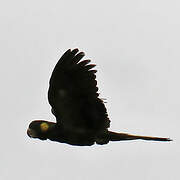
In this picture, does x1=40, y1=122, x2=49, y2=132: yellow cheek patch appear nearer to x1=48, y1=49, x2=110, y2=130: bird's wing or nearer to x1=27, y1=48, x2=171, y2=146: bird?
x1=27, y1=48, x2=171, y2=146: bird

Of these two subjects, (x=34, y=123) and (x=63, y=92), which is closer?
(x=63, y=92)

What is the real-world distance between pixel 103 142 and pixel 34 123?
158 cm

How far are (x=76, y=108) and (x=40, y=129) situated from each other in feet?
3.29

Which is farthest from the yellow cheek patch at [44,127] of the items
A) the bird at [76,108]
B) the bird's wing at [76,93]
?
the bird's wing at [76,93]

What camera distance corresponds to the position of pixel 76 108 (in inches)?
507

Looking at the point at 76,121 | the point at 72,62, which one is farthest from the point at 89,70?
the point at 76,121

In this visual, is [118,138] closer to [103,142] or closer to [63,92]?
[103,142]

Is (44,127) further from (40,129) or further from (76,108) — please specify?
(76,108)

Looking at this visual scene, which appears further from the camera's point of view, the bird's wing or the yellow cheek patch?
the yellow cheek patch

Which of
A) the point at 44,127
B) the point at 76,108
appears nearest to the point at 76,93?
the point at 76,108

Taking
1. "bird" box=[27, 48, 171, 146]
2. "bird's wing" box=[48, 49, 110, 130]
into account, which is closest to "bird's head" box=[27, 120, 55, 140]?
"bird" box=[27, 48, 171, 146]

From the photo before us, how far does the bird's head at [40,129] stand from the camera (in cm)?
1327

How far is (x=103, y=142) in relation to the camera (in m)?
13.1

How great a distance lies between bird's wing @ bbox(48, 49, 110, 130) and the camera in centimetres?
1251
